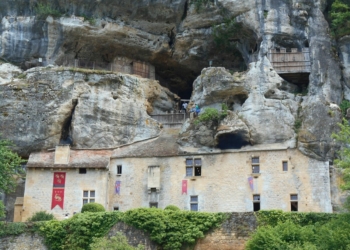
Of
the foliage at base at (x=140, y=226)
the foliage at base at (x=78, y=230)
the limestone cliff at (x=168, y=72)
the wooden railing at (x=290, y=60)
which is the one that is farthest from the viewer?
the wooden railing at (x=290, y=60)

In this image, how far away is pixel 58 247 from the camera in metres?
31.5

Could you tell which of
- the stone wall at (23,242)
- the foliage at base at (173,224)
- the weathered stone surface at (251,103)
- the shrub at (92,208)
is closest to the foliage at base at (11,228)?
the stone wall at (23,242)

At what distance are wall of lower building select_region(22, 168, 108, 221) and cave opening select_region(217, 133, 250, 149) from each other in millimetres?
7553

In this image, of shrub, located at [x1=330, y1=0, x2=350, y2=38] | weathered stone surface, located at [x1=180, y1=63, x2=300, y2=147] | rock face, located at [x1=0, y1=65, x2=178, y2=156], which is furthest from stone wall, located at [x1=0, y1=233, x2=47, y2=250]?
shrub, located at [x1=330, y1=0, x2=350, y2=38]

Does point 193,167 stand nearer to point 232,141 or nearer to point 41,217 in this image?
point 232,141

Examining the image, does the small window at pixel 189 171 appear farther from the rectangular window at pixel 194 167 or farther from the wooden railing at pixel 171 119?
the wooden railing at pixel 171 119

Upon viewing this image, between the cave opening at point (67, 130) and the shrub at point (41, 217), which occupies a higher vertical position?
the cave opening at point (67, 130)

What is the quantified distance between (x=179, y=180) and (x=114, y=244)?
10.4 meters

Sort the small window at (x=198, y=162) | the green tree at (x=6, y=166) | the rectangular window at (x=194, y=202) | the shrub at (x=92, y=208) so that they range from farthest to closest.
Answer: the small window at (x=198, y=162)
the rectangular window at (x=194, y=202)
the shrub at (x=92, y=208)
the green tree at (x=6, y=166)

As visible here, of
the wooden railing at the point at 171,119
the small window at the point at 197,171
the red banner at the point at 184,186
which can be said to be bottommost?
the red banner at the point at 184,186

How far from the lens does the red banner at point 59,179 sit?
3828 cm

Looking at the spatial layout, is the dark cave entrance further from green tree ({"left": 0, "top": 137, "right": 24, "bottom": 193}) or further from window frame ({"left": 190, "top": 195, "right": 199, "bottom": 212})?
green tree ({"left": 0, "top": 137, "right": 24, "bottom": 193})

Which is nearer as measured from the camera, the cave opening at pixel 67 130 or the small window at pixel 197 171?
the small window at pixel 197 171

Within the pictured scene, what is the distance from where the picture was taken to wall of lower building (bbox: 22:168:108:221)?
3759 centimetres
